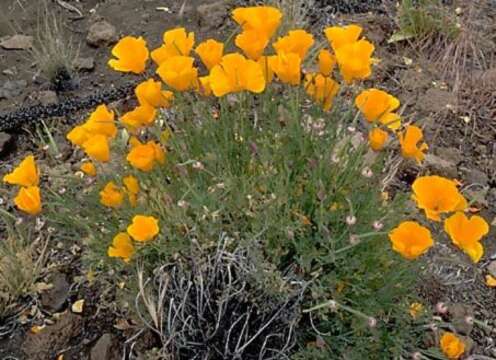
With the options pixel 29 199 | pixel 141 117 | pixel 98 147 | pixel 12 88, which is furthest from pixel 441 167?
pixel 12 88

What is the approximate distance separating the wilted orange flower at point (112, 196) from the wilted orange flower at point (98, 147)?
12 cm

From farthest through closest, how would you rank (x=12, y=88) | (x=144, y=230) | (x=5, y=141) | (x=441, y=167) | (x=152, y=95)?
1. (x=12, y=88)
2. (x=5, y=141)
3. (x=441, y=167)
4. (x=152, y=95)
5. (x=144, y=230)

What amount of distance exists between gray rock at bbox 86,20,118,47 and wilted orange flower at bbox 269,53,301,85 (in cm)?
188

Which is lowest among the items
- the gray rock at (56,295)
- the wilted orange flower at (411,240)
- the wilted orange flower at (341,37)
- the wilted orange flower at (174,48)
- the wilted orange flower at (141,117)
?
the gray rock at (56,295)

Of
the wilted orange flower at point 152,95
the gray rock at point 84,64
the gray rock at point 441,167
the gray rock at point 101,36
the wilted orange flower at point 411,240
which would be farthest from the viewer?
the gray rock at point 101,36

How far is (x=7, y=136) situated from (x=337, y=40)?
1741mm

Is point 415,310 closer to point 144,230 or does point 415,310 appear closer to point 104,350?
point 144,230

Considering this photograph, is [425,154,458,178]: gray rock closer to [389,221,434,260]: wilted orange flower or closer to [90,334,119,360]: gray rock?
[389,221,434,260]: wilted orange flower

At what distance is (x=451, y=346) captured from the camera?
6.68 ft

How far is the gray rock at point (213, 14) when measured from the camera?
3.68m

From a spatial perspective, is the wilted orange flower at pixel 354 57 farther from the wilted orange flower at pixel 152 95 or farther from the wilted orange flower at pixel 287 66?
the wilted orange flower at pixel 152 95

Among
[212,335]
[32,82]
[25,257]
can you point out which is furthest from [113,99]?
[212,335]

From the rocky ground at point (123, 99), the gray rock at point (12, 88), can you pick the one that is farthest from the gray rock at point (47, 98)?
the gray rock at point (12, 88)

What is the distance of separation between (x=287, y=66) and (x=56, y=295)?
1175 mm
